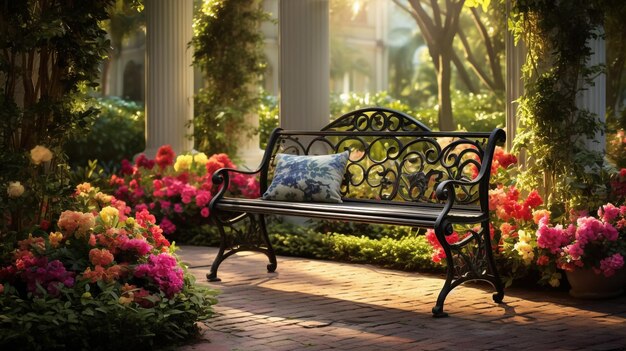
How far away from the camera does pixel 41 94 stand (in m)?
5.90

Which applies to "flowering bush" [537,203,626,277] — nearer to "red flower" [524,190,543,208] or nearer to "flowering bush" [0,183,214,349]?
"red flower" [524,190,543,208]

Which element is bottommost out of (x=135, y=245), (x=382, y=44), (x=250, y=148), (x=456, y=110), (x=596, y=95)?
(x=135, y=245)

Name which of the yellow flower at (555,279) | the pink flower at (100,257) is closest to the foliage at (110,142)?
the yellow flower at (555,279)

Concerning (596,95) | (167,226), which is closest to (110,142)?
(167,226)

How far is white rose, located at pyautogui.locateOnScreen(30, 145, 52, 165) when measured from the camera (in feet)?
18.9

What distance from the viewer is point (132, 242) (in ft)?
18.4

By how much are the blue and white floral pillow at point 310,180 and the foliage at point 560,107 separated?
4.76ft

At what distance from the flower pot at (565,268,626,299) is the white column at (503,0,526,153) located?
4.29ft

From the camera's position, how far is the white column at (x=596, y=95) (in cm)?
739

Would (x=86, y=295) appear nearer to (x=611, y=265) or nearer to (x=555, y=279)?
(x=555, y=279)

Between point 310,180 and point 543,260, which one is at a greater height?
point 310,180

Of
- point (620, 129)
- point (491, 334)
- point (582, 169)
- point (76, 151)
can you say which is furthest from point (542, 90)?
point (76, 151)

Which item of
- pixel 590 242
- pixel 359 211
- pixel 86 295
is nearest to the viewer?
pixel 86 295

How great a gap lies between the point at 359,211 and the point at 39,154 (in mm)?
2337
